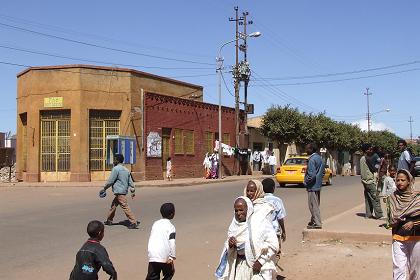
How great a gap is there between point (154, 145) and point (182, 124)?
3.80 metres

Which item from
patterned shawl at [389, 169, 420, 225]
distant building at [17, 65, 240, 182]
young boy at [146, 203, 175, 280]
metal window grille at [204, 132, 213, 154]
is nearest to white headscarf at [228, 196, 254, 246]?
young boy at [146, 203, 175, 280]

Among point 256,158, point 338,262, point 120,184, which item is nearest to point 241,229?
point 338,262

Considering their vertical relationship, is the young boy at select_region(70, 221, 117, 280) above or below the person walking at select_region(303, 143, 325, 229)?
below

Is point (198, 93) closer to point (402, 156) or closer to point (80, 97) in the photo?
point (80, 97)

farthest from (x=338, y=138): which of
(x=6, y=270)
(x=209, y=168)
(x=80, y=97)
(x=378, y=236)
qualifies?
(x=6, y=270)

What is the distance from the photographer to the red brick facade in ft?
101

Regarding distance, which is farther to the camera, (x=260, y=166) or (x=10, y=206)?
(x=260, y=166)

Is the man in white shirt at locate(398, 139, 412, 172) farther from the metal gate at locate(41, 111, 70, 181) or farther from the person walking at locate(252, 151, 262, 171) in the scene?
the person walking at locate(252, 151, 262, 171)

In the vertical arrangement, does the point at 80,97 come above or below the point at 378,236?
above

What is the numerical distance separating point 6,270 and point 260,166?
1452 inches

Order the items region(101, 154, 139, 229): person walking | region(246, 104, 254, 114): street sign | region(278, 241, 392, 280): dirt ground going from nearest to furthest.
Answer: region(278, 241, 392, 280): dirt ground < region(101, 154, 139, 229): person walking < region(246, 104, 254, 114): street sign

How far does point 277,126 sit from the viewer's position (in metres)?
42.2

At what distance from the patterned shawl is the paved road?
3030 mm

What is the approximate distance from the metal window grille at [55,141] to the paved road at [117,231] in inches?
326
